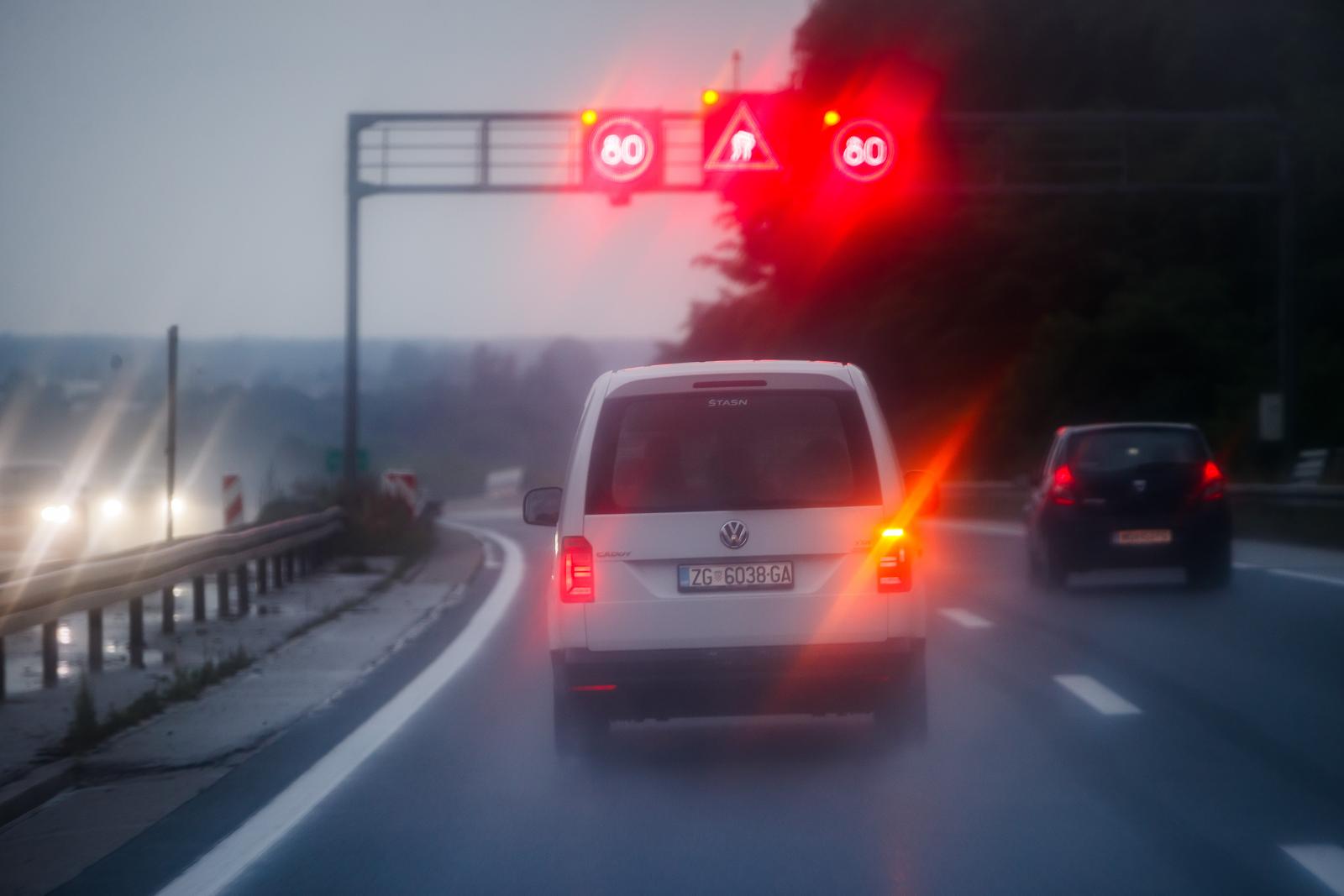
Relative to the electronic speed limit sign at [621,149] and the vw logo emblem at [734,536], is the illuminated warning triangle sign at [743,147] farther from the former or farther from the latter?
the vw logo emblem at [734,536]

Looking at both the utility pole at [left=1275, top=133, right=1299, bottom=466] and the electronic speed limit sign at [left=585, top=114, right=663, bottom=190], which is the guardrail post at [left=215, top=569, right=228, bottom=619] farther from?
the utility pole at [left=1275, top=133, right=1299, bottom=466]

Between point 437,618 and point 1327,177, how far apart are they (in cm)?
3812

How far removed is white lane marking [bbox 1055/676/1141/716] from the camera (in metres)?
10.3

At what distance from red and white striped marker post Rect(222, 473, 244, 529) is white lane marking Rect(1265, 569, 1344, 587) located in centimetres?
1421

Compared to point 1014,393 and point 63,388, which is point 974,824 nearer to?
point 63,388

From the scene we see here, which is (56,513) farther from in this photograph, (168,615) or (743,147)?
(168,615)

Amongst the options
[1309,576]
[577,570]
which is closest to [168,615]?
[577,570]

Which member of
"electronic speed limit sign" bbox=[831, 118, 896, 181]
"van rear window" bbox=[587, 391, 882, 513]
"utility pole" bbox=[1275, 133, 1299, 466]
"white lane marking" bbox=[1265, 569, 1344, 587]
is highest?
"electronic speed limit sign" bbox=[831, 118, 896, 181]

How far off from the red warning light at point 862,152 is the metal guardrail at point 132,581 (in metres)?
10.1

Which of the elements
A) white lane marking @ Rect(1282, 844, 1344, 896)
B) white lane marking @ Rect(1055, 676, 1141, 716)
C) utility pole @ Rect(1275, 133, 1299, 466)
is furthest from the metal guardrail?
utility pole @ Rect(1275, 133, 1299, 466)

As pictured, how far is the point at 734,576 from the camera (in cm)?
825

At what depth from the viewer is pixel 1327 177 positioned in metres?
49.2

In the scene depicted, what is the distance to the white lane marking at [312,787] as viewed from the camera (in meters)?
6.51

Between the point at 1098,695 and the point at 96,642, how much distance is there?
6.49 meters
